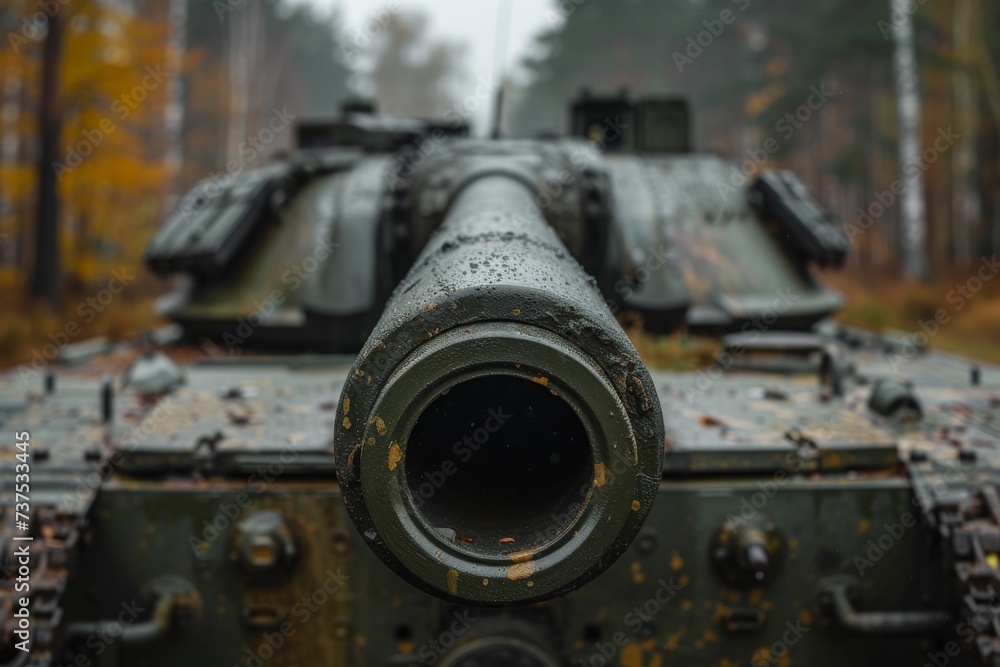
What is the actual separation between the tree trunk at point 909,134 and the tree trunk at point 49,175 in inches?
538

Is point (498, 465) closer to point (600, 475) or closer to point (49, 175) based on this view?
point (600, 475)

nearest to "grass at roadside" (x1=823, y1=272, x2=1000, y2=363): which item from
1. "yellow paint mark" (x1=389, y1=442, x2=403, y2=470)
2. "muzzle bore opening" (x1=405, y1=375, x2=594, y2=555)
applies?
"muzzle bore opening" (x1=405, y1=375, x2=594, y2=555)

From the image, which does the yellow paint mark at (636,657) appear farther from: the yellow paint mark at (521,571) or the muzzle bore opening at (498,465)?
the yellow paint mark at (521,571)

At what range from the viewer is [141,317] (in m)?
13.8

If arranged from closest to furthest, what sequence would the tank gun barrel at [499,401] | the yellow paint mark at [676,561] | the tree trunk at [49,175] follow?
the tank gun barrel at [499,401]
the yellow paint mark at [676,561]
the tree trunk at [49,175]

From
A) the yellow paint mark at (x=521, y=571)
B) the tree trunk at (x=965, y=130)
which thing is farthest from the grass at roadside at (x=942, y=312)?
the yellow paint mark at (x=521, y=571)

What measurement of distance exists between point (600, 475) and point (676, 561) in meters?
1.36

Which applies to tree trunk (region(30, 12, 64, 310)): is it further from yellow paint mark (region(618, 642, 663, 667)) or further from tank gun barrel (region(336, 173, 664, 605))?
tank gun barrel (region(336, 173, 664, 605))

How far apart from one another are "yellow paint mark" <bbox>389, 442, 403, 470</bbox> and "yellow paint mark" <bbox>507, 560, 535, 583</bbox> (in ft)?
1.06

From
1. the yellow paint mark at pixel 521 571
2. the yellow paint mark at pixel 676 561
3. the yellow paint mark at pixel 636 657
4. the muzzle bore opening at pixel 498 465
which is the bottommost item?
the yellow paint mark at pixel 636 657

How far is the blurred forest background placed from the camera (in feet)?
46.7

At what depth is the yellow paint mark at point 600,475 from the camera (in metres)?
2.01

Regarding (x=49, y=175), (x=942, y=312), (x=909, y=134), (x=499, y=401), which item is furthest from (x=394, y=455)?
(x=909, y=134)

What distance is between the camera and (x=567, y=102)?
21.9m
